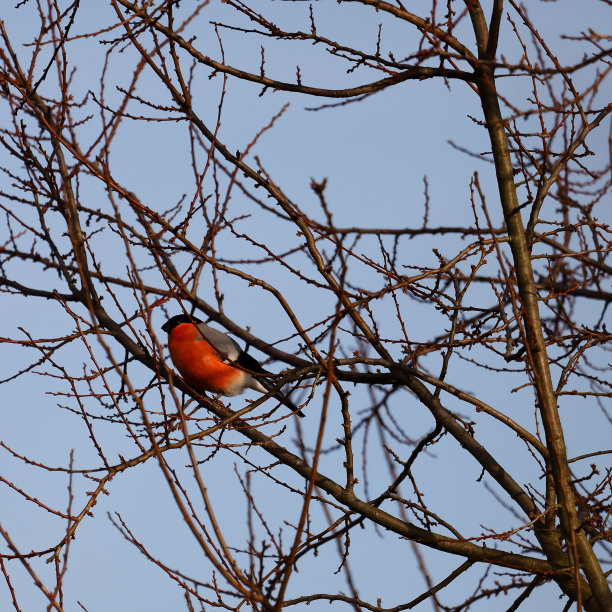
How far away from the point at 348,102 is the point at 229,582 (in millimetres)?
2903

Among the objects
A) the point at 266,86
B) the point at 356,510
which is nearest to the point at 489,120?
the point at 266,86

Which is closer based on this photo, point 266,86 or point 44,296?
point 266,86

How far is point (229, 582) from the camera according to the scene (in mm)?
2389

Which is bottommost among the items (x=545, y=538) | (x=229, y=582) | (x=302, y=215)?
(x=229, y=582)

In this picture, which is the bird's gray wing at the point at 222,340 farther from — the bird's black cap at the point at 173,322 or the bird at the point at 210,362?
the bird's black cap at the point at 173,322

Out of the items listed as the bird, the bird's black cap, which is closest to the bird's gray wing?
the bird

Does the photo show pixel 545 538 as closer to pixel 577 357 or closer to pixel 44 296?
pixel 577 357

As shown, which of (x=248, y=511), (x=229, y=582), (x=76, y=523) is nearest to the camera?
(x=229, y=582)

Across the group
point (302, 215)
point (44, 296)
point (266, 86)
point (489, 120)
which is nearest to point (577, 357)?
point (489, 120)

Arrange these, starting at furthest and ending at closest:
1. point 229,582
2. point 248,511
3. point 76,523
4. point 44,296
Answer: point 44,296 → point 76,523 → point 248,511 → point 229,582

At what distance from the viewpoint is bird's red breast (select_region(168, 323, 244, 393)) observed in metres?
6.28

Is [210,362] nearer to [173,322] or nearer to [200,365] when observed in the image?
[200,365]

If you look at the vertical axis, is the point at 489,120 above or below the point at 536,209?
above

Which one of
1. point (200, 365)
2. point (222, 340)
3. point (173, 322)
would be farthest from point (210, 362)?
point (173, 322)
